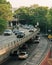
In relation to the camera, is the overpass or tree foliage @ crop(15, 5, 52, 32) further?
tree foliage @ crop(15, 5, 52, 32)

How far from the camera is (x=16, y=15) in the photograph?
189m

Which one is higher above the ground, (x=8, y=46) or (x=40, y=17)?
(x=8, y=46)

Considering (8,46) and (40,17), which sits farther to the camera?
(40,17)

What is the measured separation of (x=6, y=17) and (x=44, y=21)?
31231 mm

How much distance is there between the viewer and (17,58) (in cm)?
6731

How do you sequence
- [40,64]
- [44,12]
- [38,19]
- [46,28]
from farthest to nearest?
[44,12] < [38,19] < [46,28] < [40,64]

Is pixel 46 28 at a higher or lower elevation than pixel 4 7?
lower

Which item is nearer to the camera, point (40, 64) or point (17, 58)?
point (40, 64)

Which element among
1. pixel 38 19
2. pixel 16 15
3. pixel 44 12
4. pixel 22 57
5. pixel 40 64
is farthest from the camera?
pixel 16 15

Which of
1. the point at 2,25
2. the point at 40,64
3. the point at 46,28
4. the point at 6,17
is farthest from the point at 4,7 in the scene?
the point at 40,64

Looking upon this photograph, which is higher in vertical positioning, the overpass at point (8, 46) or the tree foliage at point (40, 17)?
the overpass at point (8, 46)

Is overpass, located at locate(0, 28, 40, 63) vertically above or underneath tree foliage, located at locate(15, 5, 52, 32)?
above

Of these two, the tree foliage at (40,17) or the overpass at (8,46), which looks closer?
the overpass at (8,46)

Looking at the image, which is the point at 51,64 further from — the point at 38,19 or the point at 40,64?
the point at 38,19
